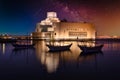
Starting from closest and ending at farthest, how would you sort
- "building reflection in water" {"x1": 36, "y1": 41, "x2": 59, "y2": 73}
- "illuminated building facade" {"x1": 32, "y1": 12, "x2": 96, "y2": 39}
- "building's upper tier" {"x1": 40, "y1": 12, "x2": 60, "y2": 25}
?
"building reflection in water" {"x1": 36, "y1": 41, "x2": 59, "y2": 73} < "illuminated building facade" {"x1": 32, "y1": 12, "x2": 96, "y2": 39} < "building's upper tier" {"x1": 40, "y1": 12, "x2": 60, "y2": 25}

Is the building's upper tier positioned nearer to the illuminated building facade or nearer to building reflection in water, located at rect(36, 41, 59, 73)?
the illuminated building facade

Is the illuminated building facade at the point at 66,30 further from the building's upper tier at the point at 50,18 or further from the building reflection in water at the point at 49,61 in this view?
the building reflection in water at the point at 49,61

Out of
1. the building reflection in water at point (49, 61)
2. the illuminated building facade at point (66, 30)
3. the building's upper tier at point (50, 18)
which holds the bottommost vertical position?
the building reflection in water at point (49, 61)

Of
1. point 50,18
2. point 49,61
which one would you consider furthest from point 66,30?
point 49,61

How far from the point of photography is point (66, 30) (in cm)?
6838

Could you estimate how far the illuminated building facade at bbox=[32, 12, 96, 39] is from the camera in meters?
67.8

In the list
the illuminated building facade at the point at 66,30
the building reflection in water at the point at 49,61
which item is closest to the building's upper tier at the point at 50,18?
the illuminated building facade at the point at 66,30

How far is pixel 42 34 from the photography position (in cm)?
7219

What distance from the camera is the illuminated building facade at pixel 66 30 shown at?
222ft

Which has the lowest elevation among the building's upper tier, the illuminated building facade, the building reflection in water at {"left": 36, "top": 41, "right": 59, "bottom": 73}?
the building reflection in water at {"left": 36, "top": 41, "right": 59, "bottom": 73}

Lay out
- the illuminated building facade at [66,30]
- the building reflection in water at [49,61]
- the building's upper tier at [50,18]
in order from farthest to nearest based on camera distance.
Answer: the building's upper tier at [50,18] < the illuminated building facade at [66,30] < the building reflection in water at [49,61]

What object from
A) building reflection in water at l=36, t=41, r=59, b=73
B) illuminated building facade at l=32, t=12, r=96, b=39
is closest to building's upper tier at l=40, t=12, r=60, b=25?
illuminated building facade at l=32, t=12, r=96, b=39

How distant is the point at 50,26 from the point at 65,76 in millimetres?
63517

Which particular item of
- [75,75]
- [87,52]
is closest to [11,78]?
[75,75]
